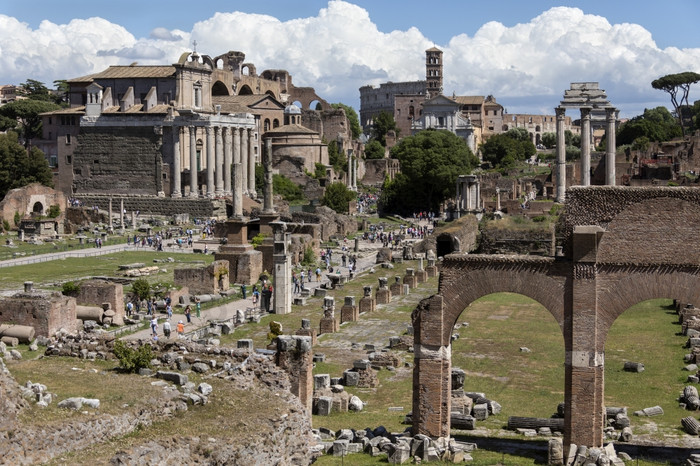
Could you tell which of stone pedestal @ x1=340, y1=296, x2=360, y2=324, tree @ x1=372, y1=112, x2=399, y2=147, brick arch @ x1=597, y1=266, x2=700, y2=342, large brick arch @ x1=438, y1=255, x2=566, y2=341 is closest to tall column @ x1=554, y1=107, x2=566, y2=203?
stone pedestal @ x1=340, y1=296, x2=360, y2=324

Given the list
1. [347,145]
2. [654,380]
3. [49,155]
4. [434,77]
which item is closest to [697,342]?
[654,380]

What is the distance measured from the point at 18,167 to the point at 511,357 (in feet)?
183

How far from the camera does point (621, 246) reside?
19172mm

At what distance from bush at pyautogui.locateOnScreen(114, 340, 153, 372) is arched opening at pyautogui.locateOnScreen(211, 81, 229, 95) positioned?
8708 cm

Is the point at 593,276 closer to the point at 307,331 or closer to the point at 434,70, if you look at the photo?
the point at 307,331

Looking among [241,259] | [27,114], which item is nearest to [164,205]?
[241,259]

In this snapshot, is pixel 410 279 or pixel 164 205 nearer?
pixel 410 279

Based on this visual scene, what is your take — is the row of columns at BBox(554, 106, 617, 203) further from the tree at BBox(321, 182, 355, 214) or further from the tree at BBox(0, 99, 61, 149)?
the tree at BBox(0, 99, 61, 149)

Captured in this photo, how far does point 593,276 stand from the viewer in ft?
63.3

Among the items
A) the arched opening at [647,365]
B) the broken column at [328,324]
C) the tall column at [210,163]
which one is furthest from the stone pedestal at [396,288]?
the tall column at [210,163]

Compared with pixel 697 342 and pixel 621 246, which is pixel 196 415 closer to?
pixel 621 246

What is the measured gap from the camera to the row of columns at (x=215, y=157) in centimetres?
8044

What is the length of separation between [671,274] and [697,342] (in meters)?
11.5

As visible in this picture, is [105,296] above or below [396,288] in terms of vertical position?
above
